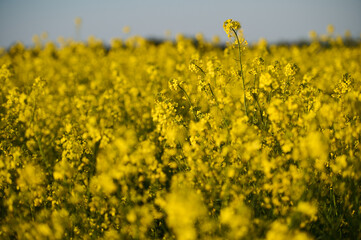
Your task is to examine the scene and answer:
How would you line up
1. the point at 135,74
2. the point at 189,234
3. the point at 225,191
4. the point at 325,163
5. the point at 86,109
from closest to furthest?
the point at 189,234 → the point at 225,191 → the point at 325,163 → the point at 86,109 → the point at 135,74

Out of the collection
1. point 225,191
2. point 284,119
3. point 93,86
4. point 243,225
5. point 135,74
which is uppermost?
point 135,74

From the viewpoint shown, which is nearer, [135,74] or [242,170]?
[242,170]

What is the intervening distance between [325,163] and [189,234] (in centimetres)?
172

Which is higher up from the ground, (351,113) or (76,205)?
(351,113)

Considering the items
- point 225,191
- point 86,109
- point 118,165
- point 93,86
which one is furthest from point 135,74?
point 225,191

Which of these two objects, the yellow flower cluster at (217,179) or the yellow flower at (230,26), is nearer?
the yellow flower cluster at (217,179)

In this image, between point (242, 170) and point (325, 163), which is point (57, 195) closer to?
point (242, 170)

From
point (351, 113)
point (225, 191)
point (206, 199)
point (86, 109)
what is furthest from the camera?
point (86, 109)

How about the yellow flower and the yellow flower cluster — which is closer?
the yellow flower cluster

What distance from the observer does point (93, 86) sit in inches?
251

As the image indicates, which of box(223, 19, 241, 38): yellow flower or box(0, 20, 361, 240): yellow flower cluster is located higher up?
box(223, 19, 241, 38): yellow flower

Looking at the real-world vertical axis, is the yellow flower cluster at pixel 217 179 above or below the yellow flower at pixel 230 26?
below

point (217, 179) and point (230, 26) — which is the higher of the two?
point (230, 26)

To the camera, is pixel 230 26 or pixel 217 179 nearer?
pixel 217 179
